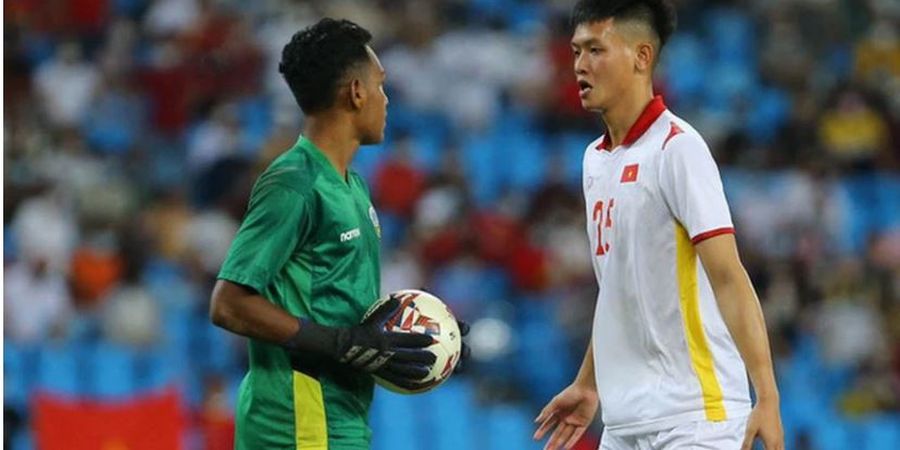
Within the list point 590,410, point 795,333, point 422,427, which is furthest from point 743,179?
point 590,410

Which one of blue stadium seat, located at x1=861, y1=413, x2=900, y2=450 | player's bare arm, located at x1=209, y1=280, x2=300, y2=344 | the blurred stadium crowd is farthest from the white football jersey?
blue stadium seat, located at x1=861, y1=413, x2=900, y2=450

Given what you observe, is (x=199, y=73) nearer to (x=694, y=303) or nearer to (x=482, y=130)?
(x=482, y=130)

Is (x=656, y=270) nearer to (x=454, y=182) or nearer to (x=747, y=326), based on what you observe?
(x=747, y=326)

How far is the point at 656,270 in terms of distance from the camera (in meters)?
4.71

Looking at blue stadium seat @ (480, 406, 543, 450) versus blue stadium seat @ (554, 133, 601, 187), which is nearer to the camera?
blue stadium seat @ (480, 406, 543, 450)

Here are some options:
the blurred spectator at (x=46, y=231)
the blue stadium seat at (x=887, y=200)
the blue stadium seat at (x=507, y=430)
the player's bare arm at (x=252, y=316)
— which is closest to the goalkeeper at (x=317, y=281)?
the player's bare arm at (x=252, y=316)

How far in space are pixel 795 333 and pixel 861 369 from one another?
0.47 m

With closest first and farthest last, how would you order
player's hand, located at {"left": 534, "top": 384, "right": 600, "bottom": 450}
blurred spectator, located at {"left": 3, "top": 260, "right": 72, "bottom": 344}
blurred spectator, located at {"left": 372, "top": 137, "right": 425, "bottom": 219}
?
player's hand, located at {"left": 534, "top": 384, "right": 600, "bottom": 450} → blurred spectator, located at {"left": 3, "top": 260, "right": 72, "bottom": 344} → blurred spectator, located at {"left": 372, "top": 137, "right": 425, "bottom": 219}

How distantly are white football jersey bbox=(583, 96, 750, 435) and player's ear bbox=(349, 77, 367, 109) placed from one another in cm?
74

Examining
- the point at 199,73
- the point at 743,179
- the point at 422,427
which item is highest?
the point at 199,73

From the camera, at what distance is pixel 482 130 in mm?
12680

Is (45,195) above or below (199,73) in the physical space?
below

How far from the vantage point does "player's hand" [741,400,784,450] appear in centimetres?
425

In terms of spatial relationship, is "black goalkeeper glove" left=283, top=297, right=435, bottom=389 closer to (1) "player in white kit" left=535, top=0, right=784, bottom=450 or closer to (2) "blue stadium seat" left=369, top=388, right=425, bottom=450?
(1) "player in white kit" left=535, top=0, right=784, bottom=450
